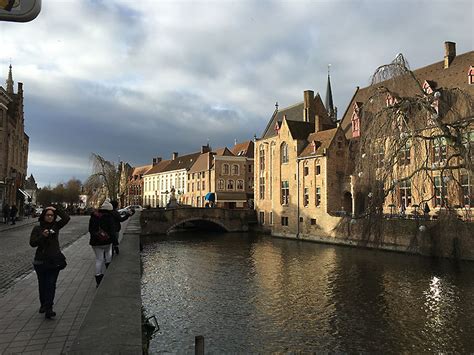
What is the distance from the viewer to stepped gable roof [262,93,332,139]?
42.0 m

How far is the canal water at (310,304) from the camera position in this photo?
951 centimetres

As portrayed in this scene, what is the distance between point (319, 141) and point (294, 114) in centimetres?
896

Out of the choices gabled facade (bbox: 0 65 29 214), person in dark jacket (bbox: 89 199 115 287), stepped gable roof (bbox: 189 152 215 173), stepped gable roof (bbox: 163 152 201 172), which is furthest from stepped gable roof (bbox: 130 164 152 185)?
person in dark jacket (bbox: 89 199 115 287)

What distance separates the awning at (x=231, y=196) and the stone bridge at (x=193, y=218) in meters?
6.93

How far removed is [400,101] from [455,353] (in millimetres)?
8448

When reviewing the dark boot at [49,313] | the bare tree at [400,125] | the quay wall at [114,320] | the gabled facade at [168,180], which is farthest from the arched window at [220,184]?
the dark boot at [49,313]

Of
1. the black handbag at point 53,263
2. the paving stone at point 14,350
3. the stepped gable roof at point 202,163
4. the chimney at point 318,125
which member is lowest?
the paving stone at point 14,350

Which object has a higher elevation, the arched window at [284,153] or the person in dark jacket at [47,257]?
the arched window at [284,153]

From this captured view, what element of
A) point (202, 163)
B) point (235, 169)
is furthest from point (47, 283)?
point (202, 163)

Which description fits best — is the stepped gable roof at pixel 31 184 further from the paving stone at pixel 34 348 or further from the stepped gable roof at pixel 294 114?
the paving stone at pixel 34 348

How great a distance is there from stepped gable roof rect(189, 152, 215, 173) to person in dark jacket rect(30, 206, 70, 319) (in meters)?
48.4

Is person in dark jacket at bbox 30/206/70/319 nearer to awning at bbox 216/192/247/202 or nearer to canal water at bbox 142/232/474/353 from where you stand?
canal water at bbox 142/232/474/353

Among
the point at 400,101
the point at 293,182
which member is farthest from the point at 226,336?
the point at 293,182

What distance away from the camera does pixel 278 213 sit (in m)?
39.0
